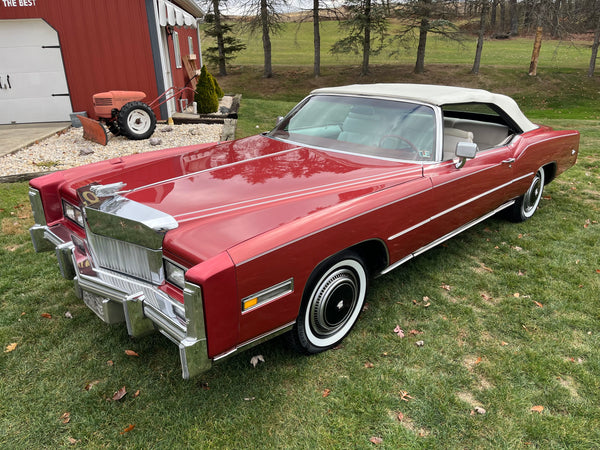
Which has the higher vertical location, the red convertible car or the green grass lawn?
the red convertible car

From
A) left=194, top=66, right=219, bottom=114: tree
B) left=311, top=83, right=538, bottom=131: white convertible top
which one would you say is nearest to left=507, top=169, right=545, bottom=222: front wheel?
left=311, top=83, right=538, bottom=131: white convertible top

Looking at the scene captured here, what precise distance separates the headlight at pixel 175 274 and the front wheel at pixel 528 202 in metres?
→ 4.08

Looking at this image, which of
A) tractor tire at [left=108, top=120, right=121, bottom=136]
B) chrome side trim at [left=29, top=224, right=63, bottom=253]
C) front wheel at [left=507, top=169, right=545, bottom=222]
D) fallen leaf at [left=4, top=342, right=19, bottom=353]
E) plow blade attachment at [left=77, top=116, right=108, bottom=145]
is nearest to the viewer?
fallen leaf at [left=4, top=342, right=19, bottom=353]

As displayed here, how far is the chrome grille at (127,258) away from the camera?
2.27 metres

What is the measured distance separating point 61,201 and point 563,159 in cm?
549

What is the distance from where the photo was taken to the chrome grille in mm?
2273

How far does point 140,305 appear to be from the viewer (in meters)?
2.21

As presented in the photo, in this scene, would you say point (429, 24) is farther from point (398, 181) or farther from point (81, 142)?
point (398, 181)

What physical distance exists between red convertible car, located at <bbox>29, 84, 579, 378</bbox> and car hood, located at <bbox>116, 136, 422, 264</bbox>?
1 cm

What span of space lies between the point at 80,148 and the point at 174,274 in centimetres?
676

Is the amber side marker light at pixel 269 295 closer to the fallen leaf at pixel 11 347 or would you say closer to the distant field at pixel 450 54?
the fallen leaf at pixel 11 347

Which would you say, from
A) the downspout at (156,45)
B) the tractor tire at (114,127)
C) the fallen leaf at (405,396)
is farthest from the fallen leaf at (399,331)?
the downspout at (156,45)

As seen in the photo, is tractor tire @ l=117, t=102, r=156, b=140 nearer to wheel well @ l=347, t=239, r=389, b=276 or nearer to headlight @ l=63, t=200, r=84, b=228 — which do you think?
headlight @ l=63, t=200, r=84, b=228

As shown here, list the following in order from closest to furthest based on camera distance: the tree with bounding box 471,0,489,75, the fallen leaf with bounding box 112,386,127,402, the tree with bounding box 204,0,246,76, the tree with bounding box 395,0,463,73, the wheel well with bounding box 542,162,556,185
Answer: the fallen leaf with bounding box 112,386,127,402, the wheel well with bounding box 542,162,556,185, the tree with bounding box 471,0,489,75, the tree with bounding box 395,0,463,73, the tree with bounding box 204,0,246,76
